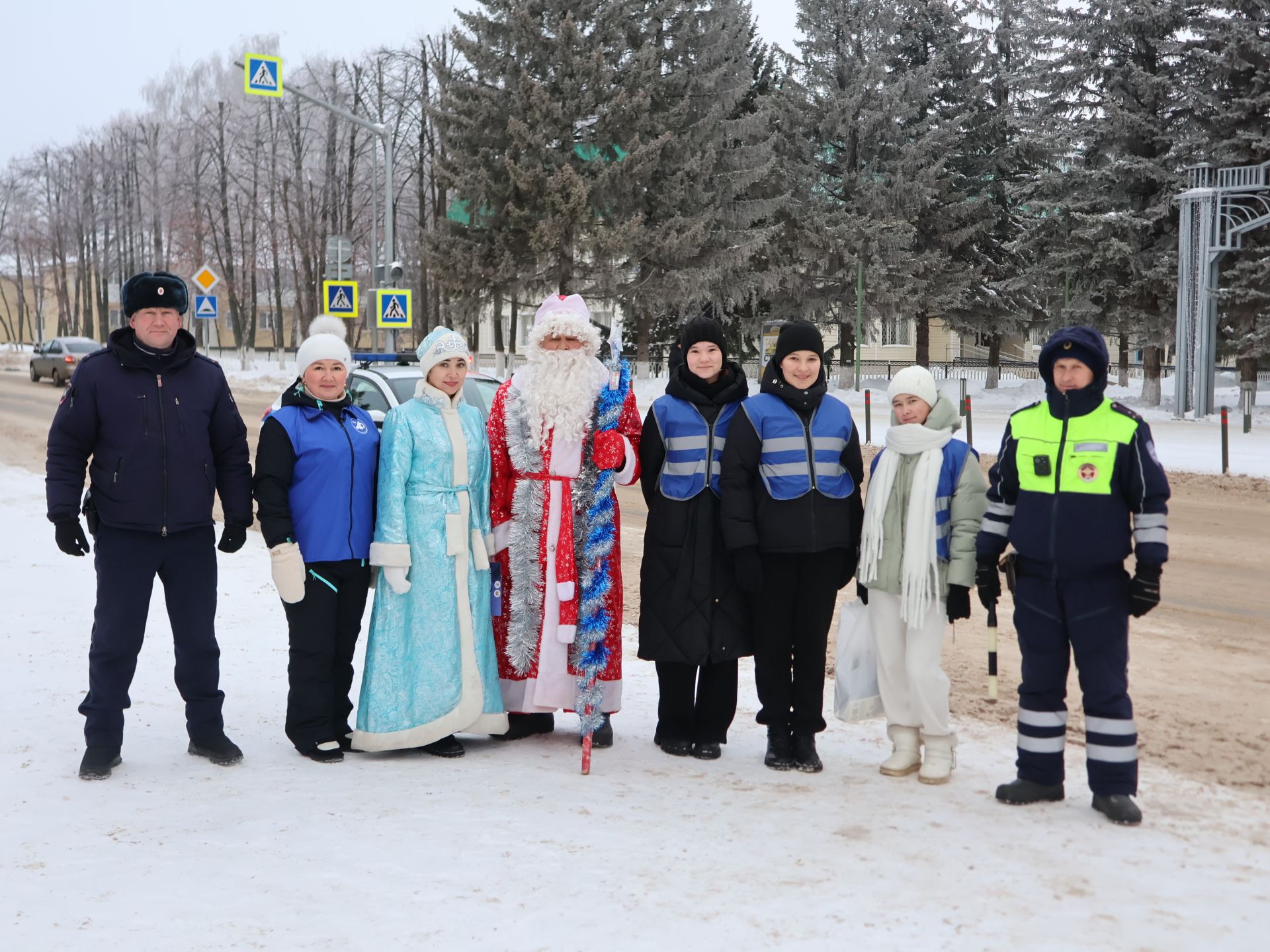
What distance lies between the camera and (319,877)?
4031 millimetres

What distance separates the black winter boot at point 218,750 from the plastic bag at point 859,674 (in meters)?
2.71

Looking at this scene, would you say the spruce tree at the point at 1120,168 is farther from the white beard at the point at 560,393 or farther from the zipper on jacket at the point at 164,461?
the zipper on jacket at the point at 164,461

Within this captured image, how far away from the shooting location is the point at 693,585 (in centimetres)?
548

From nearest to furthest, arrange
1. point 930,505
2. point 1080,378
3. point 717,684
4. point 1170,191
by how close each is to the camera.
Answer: point 1080,378, point 930,505, point 717,684, point 1170,191

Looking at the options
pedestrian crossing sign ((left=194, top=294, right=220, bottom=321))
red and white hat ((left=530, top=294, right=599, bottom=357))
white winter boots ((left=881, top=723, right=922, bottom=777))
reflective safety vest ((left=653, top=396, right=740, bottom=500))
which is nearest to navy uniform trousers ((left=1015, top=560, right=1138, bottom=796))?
white winter boots ((left=881, top=723, right=922, bottom=777))

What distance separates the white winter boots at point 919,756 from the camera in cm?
518

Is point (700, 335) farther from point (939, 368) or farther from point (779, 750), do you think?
point (939, 368)

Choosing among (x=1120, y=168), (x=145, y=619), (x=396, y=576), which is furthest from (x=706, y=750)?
(x=1120, y=168)

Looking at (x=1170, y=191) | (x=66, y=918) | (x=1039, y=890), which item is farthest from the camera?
(x=1170, y=191)

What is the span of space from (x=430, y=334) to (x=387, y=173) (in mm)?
17981

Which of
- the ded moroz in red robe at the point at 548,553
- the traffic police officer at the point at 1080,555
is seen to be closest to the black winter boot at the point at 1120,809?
the traffic police officer at the point at 1080,555

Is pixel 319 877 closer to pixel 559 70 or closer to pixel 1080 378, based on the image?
pixel 1080 378

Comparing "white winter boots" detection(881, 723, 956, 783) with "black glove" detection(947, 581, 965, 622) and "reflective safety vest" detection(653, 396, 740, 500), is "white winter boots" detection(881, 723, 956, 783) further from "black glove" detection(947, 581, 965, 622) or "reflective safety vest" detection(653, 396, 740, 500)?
"reflective safety vest" detection(653, 396, 740, 500)

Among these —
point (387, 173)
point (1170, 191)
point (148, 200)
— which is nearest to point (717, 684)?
point (387, 173)
